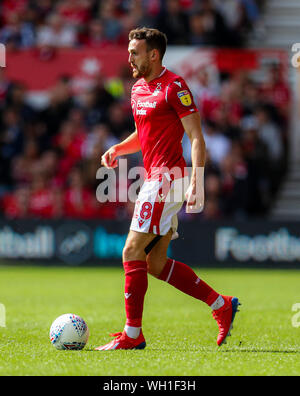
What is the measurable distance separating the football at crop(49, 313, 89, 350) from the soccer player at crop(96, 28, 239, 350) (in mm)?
163

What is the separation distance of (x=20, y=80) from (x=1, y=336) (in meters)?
11.0

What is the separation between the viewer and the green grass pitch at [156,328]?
5312mm

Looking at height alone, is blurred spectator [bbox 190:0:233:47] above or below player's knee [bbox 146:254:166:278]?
above

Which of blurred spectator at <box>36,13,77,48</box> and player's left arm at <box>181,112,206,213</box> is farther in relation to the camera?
blurred spectator at <box>36,13,77,48</box>

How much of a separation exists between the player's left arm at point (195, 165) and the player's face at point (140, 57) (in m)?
0.55

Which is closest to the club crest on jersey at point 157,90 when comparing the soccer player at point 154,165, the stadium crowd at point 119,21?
the soccer player at point 154,165

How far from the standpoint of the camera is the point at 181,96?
6.11 m

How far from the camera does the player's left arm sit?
5812 millimetres

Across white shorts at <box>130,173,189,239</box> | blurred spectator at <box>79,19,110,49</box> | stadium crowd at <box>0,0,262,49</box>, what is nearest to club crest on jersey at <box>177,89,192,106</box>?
white shorts at <box>130,173,189,239</box>

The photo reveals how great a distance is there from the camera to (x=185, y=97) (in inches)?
241

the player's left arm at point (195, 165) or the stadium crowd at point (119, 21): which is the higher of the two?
the stadium crowd at point (119, 21)

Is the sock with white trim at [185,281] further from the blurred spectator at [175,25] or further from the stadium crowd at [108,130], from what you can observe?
the blurred spectator at [175,25]

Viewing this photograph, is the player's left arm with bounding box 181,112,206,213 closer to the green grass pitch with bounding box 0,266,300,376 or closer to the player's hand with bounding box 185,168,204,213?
the player's hand with bounding box 185,168,204,213

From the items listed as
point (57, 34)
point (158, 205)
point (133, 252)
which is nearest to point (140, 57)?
point (158, 205)
